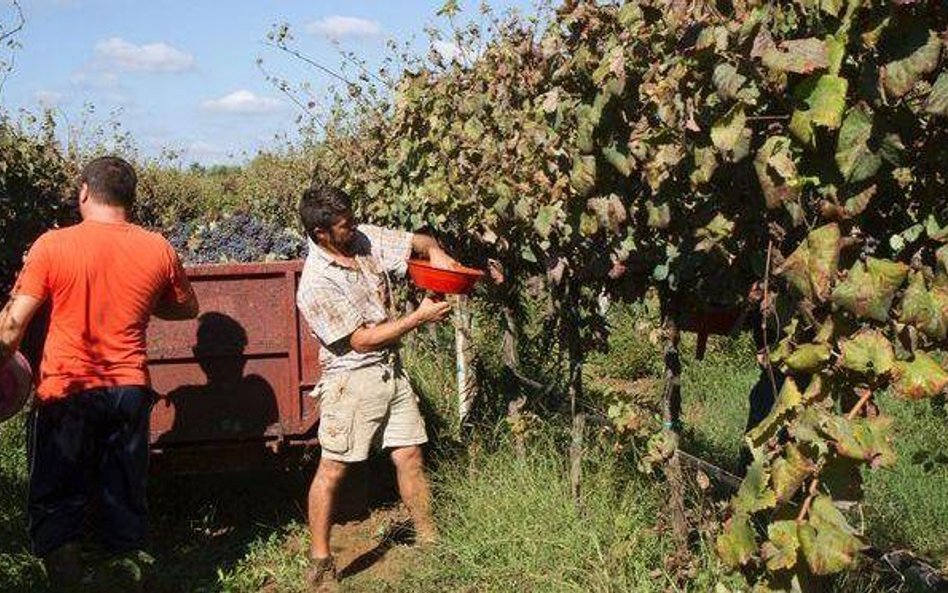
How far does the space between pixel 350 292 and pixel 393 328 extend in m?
0.32

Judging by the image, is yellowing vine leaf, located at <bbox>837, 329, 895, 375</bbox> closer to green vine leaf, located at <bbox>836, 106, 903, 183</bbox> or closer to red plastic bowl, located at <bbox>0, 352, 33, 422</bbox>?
green vine leaf, located at <bbox>836, 106, 903, 183</bbox>

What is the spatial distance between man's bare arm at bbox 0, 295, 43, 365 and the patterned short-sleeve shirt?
1173 millimetres

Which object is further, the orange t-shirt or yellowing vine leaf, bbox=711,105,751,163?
the orange t-shirt

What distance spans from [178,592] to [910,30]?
14.8 ft

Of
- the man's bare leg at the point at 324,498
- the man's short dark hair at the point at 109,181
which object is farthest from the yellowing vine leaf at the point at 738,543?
the man's short dark hair at the point at 109,181

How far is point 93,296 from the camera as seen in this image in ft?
15.9

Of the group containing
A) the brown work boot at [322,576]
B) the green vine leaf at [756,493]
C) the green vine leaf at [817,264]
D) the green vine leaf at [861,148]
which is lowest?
the brown work boot at [322,576]

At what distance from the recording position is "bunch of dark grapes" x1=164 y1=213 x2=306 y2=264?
6.68m

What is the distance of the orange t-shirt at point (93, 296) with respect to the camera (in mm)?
4773

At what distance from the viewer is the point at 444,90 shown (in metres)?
5.62

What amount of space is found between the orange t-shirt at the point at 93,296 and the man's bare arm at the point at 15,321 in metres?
0.04

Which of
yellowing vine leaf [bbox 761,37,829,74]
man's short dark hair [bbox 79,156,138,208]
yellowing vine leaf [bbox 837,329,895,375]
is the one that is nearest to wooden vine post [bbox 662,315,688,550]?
yellowing vine leaf [bbox 837,329,895,375]

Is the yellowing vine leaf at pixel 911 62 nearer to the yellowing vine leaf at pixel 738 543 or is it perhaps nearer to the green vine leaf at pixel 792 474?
the green vine leaf at pixel 792 474

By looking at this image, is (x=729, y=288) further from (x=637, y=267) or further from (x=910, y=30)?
(x=910, y=30)
